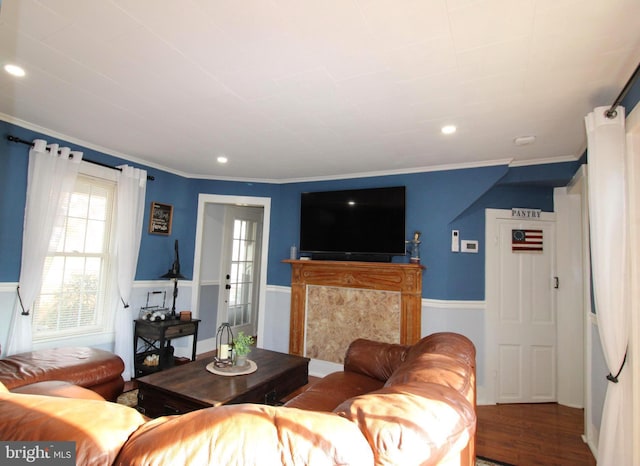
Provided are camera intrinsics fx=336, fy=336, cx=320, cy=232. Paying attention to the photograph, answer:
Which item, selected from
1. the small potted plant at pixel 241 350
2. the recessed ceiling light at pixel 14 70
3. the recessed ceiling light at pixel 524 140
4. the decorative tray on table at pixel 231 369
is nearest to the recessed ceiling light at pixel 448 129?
the recessed ceiling light at pixel 524 140

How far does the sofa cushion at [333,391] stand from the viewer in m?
2.19

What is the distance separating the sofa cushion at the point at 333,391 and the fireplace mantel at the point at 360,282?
1172 millimetres

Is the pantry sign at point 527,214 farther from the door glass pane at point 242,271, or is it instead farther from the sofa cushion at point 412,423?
the door glass pane at point 242,271

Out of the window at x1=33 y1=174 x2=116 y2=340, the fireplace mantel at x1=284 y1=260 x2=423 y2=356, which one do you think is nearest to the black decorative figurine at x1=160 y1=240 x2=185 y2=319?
the window at x1=33 y1=174 x2=116 y2=340

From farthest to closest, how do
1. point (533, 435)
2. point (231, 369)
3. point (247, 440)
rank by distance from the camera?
point (533, 435), point (231, 369), point (247, 440)

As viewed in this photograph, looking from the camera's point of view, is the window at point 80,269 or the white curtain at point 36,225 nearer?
the white curtain at point 36,225

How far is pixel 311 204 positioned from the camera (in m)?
4.42

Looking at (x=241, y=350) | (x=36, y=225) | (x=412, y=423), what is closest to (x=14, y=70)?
(x=36, y=225)

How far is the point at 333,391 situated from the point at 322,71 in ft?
6.97

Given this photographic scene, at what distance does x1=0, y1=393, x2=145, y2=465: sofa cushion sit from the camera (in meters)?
0.85

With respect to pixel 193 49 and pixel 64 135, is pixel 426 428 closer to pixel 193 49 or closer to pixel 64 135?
pixel 193 49

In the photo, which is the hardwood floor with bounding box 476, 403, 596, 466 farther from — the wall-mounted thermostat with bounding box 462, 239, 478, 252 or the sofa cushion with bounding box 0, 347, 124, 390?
the sofa cushion with bounding box 0, 347, 124, 390

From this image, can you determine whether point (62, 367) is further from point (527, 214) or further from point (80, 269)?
point (527, 214)

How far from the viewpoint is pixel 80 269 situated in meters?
3.59
